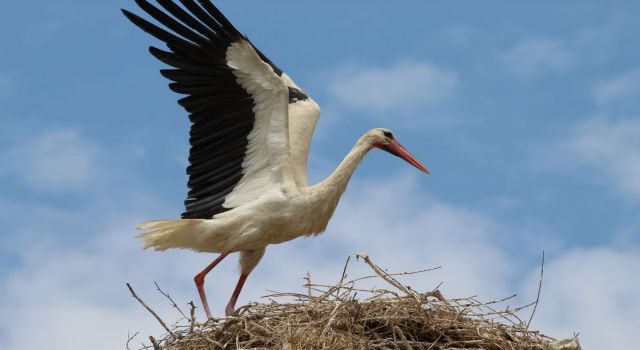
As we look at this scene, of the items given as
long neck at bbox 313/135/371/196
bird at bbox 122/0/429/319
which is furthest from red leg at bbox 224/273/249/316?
long neck at bbox 313/135/371/196

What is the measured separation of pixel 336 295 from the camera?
8320 millimetres

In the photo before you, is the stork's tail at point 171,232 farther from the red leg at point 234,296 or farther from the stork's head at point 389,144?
the stork's head at point 389,144

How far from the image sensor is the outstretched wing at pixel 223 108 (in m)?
9.57

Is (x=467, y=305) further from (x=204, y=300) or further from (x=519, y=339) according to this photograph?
(x=204, y=300)

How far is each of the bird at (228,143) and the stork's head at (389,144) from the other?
0.53 meters

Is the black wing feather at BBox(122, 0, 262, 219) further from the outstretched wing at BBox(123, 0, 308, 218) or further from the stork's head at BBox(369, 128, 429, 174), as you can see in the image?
the stork's head at BBox(369, 128, 429, 174)

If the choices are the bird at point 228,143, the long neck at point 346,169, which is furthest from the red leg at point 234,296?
the long neck at point 346,169

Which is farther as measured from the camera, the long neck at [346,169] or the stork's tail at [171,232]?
the long neck at [346,169]

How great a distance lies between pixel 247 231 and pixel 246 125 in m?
0.75

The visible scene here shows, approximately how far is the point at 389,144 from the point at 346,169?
583 millimetres

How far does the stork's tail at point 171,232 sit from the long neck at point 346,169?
36.3 inches

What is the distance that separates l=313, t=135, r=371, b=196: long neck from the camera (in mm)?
9688

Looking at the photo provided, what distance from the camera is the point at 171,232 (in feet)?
31.0

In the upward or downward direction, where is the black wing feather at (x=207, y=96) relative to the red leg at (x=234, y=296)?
upward
